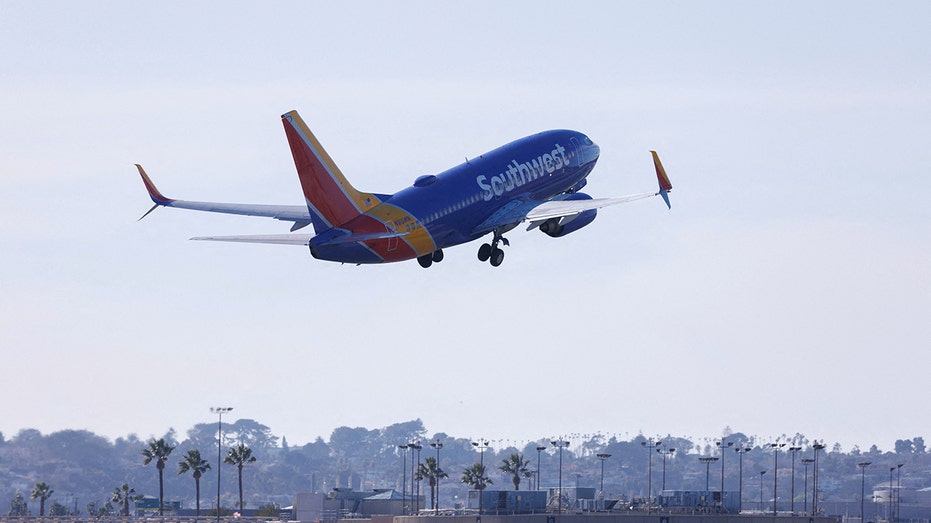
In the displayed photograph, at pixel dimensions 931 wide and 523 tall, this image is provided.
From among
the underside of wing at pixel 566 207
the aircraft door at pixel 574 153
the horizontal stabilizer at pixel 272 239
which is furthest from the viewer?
the aircraft door at pixel 574 153

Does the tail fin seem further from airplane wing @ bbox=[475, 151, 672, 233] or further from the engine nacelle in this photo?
the engine nacelle

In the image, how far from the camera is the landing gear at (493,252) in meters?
113

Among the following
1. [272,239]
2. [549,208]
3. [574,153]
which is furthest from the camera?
[574,153]

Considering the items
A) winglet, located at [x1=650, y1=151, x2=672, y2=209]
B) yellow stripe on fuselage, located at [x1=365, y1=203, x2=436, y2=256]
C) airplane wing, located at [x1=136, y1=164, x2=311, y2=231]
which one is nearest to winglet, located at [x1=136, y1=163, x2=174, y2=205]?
airplane wing, located at [x1=136, y1=164, x2=311, y2=231]

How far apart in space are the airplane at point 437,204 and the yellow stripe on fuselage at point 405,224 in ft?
0.20

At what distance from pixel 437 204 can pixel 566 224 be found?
1472cm

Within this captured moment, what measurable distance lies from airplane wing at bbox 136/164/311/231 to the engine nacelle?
18.3 metres

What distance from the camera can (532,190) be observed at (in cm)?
11788

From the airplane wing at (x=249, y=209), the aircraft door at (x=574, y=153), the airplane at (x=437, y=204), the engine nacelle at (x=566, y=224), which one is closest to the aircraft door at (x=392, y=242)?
the airplane at (x=437, y=204)

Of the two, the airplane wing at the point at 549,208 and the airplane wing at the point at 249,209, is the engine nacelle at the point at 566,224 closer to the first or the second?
the airplane wing at the point at 549,208

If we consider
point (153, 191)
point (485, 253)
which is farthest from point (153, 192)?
point (485, 253)

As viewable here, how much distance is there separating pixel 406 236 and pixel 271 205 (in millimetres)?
12513

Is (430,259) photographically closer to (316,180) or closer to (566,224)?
(566,224)

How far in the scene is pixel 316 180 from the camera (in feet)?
324
